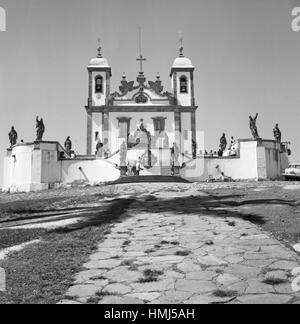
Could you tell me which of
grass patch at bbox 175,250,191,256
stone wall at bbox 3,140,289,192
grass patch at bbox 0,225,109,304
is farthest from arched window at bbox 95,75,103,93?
grass patch at bbox 175,250,191,256

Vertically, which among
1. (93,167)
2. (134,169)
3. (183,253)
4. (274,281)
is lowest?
(274,281)

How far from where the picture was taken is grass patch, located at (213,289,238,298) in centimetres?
410

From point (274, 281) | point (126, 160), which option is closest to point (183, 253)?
point (274, 281)

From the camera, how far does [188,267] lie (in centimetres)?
520

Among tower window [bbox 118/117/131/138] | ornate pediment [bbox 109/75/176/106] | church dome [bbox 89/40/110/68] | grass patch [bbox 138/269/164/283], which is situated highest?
church dome [bbox 89/40/110/68]

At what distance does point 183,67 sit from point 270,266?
153ft

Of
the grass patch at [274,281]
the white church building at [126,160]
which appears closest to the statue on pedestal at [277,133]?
the white church building at [126,160]

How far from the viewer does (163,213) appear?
10070mm

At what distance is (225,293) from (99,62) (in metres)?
47.9

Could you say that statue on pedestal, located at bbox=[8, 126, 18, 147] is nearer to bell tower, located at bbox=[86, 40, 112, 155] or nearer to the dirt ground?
bell tower, located at bbox=[86, 40, 112, 155]

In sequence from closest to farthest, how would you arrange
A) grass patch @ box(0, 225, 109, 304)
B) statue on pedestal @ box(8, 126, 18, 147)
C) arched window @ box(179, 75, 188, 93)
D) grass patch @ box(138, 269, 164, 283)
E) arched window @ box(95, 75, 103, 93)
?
1. grass patch @ box(0, 225, 109, 304)
2. grass patch @ box(138, 269, 164, 283)
3. statue on pedestal @ box(8, 126, 18, 147)
4. arched window @ box(95, 75, 103, 93)
5. arched window @ box(179, 75, 188, 93)

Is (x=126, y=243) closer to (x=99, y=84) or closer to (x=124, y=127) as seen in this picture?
(x=124, y=127)
